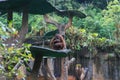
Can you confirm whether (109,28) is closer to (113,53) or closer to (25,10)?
(113,53)

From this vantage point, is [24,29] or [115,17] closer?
[24,29]

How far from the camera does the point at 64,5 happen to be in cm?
1104

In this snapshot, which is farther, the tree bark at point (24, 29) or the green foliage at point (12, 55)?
the tree bark at point (24, 29)

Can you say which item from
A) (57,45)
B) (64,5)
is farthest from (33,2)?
(64,5)

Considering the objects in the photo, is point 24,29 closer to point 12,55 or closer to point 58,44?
point 58,44

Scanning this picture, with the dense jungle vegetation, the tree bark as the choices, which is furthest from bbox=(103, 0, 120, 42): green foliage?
the tree bark

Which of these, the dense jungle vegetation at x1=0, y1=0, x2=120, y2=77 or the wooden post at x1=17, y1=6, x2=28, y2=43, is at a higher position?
the wooden post at x1=17, y1=6, x2=28, y2=43

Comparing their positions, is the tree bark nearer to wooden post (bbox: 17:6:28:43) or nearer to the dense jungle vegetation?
wooden post (bbox: 17:6:28:43)

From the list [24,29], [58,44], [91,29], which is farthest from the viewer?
[91,29]

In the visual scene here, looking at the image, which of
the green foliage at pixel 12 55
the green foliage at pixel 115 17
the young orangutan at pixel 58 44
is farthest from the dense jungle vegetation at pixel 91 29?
the green foliage at pixel 12 55

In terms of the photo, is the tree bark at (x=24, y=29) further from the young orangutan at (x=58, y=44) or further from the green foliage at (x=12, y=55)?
the green foliage at (x=12, y=55)

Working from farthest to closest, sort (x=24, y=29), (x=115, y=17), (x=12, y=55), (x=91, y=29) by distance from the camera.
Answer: (x=91, y=29), (x=115, y=17), (x=24, y=29), (x=12, y=55)

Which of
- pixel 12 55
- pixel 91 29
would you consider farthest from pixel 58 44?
pixel 91 29

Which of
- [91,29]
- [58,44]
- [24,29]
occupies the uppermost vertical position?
[24,29]
